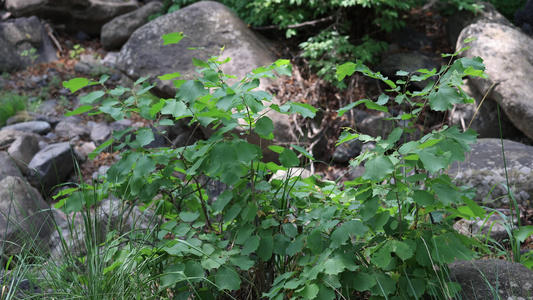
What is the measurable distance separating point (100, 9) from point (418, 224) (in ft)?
26.1

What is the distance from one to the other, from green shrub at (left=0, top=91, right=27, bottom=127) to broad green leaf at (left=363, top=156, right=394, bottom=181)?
5.65 m

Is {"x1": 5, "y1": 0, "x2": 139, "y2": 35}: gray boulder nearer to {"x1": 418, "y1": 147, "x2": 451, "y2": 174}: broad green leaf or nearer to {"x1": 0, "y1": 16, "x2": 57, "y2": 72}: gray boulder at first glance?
{"x1": 0, "y1": 16, "x2": 57, "y2": 72}: gray boulder

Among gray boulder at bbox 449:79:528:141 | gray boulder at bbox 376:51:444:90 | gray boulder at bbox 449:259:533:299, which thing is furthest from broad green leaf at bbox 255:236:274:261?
gray boulder at bbox 376:51:444:90

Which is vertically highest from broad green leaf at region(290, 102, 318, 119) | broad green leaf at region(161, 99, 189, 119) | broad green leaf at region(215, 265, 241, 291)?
broad green leaf at region(161, 99, 189, 119)

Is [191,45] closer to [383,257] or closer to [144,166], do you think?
[144,166]

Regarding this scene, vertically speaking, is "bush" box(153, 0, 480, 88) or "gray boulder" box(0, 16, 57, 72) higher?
"bush" box(153, 0, 480, 88)

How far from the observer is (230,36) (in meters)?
5.76

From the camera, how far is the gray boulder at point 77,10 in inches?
321

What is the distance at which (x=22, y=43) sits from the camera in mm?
7785

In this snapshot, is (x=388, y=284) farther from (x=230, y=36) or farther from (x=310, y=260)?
(x=230, y=36)

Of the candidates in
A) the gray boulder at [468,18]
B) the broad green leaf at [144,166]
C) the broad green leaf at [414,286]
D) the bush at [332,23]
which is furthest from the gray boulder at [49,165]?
the gray boulder at [468,18]

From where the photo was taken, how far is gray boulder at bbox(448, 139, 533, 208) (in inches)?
142

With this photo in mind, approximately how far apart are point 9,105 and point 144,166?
5.05 meters

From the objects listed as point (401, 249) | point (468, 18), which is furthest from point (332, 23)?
point (401, 249)
